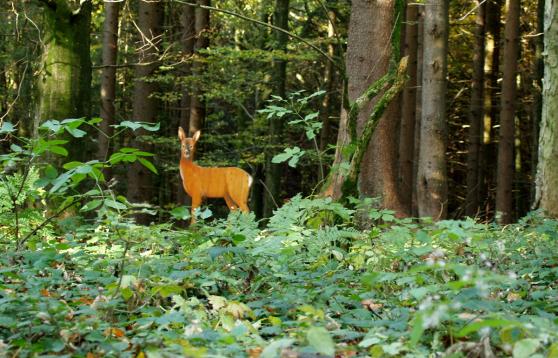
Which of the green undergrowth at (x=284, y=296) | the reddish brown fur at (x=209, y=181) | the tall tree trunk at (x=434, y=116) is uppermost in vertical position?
the tall tree trunk at (x=434, y=116)

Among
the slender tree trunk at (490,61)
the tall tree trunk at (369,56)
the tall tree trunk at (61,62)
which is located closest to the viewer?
the tall tree trunk at (61,62)

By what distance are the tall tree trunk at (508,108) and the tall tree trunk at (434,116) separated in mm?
3935

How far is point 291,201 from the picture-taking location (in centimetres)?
632

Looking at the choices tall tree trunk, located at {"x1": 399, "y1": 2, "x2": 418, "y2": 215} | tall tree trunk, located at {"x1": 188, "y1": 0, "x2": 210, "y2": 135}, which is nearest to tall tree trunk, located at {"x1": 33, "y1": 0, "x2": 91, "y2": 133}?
tall tree trunk, located at {"x1": 188, "y1": 0, "x2": 210, "y2": 135}

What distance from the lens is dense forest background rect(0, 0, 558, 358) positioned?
3.09 metres

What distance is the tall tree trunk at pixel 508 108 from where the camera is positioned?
54.4 ft

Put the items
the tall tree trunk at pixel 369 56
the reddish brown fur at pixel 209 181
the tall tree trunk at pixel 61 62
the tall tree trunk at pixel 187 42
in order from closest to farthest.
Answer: the tall tree trunk at pixel 61 62
the tall tree trunk at pixel 369 56
the reddish brown fur at pixel 209 181
the tall tree trunk at pixel 187 42

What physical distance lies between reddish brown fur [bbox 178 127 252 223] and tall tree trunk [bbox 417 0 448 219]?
315cm

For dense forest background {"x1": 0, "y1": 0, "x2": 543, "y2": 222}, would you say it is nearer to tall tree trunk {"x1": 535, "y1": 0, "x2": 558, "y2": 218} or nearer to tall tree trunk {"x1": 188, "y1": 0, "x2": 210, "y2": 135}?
tall tree trunk {"x1": 188, "y1": 0, "x2": 210, "y2": 135}

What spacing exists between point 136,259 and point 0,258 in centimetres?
85

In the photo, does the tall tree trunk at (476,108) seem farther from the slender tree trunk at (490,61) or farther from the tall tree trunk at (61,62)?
the tall tree trunk at (61,62)

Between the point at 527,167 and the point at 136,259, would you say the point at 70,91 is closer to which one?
the point at 136,259

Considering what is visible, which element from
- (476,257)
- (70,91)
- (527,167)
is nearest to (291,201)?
(476,257)

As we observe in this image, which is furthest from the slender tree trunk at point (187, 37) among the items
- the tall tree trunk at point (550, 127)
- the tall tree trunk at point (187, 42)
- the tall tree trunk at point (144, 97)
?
the tall tree trunk at point (550, 127)
